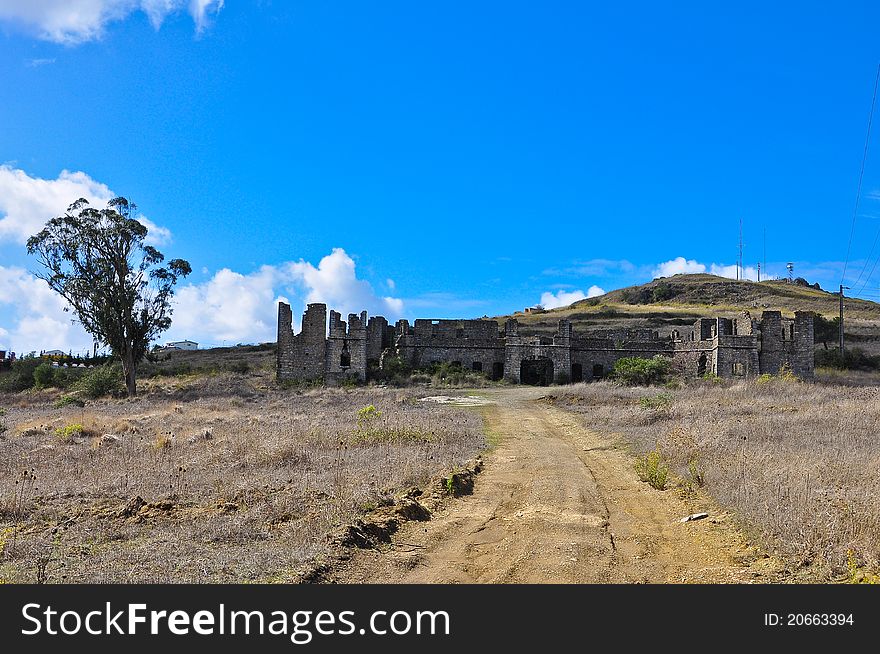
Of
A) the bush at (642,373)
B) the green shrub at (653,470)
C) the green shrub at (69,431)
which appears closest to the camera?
the green shrub at (653,470)

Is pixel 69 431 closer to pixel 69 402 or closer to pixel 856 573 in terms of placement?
pixel 856 573

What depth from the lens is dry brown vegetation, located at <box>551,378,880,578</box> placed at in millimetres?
6918

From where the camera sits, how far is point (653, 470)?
37.1 feet

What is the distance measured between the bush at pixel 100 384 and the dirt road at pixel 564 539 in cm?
3285

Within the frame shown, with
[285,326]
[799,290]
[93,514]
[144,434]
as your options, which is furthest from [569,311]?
[93,514]

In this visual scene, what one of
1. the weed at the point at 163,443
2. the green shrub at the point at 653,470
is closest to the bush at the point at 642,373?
the green shrub at the point at 653,470

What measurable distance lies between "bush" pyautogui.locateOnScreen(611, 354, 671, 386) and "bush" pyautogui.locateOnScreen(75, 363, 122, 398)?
2913 centimetres

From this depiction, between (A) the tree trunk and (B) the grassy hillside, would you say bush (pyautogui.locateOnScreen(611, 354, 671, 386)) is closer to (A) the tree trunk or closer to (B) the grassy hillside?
(A) the tree trunk

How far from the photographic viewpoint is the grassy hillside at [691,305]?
74312 mm

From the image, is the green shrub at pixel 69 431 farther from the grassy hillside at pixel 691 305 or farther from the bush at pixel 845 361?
the grassy hillside at pixel 691 305

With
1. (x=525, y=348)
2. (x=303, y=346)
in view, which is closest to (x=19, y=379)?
(x=303, y=346)

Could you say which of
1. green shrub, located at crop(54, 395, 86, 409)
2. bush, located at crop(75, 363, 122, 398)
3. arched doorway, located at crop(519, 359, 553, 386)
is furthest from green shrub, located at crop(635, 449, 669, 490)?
bush, located at crop(75, 363, 122, 398)

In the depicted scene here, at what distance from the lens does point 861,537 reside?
6.80 metres

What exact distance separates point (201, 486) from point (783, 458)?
951 centimetres
